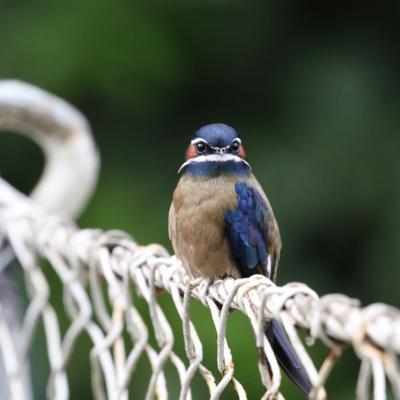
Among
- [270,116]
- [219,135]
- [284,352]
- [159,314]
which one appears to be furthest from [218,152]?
[270,116]

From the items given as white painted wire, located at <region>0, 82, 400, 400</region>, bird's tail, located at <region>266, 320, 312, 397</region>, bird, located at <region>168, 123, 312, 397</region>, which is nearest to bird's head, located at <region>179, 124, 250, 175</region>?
bird, located at <region>168, 123, 312, 397</region>

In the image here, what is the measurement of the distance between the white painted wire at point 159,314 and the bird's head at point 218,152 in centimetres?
32

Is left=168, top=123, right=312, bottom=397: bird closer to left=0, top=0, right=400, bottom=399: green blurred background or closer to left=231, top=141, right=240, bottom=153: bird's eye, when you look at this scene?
left=231, top=141, right=240, bottom=153: bird's eye

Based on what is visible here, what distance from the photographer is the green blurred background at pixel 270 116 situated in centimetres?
397

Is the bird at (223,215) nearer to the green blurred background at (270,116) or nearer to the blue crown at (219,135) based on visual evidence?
the blue crown at (219,135)

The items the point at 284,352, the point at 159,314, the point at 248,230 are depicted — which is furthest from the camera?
the point at 248,230

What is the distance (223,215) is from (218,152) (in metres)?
0.16

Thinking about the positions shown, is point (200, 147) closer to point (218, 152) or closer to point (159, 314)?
point (218, 152)

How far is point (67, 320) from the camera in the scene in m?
3.87

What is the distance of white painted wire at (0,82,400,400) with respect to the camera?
92cm

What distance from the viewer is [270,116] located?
4.27 m

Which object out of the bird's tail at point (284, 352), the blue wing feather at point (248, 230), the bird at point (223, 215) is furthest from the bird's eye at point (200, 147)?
the bird's tail at point (284, 352)

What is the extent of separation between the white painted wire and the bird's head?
0.32 metres

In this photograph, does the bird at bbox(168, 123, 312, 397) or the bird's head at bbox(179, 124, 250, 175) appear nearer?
the bird at bbox(168, 123, 312, 397)
